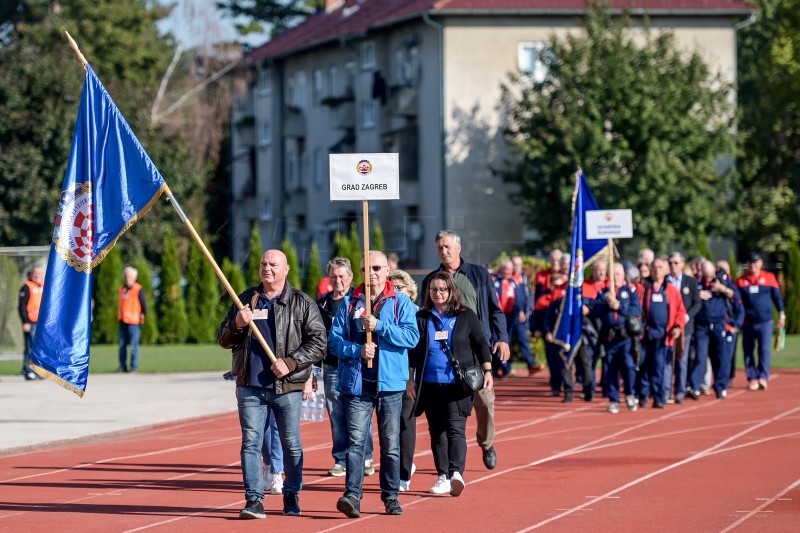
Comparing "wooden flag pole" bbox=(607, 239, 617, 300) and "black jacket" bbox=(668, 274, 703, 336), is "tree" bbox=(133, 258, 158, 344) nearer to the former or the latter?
"wooden flag pole" bbox=(607, 239, 617, 300)

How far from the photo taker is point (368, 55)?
190 ft

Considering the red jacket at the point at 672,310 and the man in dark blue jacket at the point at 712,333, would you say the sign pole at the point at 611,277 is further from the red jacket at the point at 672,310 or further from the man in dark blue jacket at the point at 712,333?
the man in dark blue jacket at the point at 712,333

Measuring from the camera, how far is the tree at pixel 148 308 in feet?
143

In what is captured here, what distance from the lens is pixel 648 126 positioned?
47500mm

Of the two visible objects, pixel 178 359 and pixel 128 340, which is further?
pixel 178 359

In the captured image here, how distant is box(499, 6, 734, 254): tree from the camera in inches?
1861

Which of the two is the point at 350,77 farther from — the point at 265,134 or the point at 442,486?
the point at 442,486

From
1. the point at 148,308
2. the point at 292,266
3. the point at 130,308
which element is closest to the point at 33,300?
the point at 130,308

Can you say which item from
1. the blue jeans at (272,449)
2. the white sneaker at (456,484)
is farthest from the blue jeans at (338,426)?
the white sneaker at (456,484)

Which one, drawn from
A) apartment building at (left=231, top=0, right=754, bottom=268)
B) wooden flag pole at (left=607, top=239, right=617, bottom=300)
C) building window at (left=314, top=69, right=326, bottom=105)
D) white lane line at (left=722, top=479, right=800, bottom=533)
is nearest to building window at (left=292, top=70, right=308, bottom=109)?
building window at (left=314, top=69, right=326, bottom=105)

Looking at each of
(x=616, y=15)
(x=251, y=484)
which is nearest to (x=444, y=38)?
(x=616, y=15)

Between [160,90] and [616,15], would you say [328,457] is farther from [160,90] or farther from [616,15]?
[160,90]

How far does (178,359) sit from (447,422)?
77.0ft

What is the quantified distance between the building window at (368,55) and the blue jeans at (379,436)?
4630 centimetres
